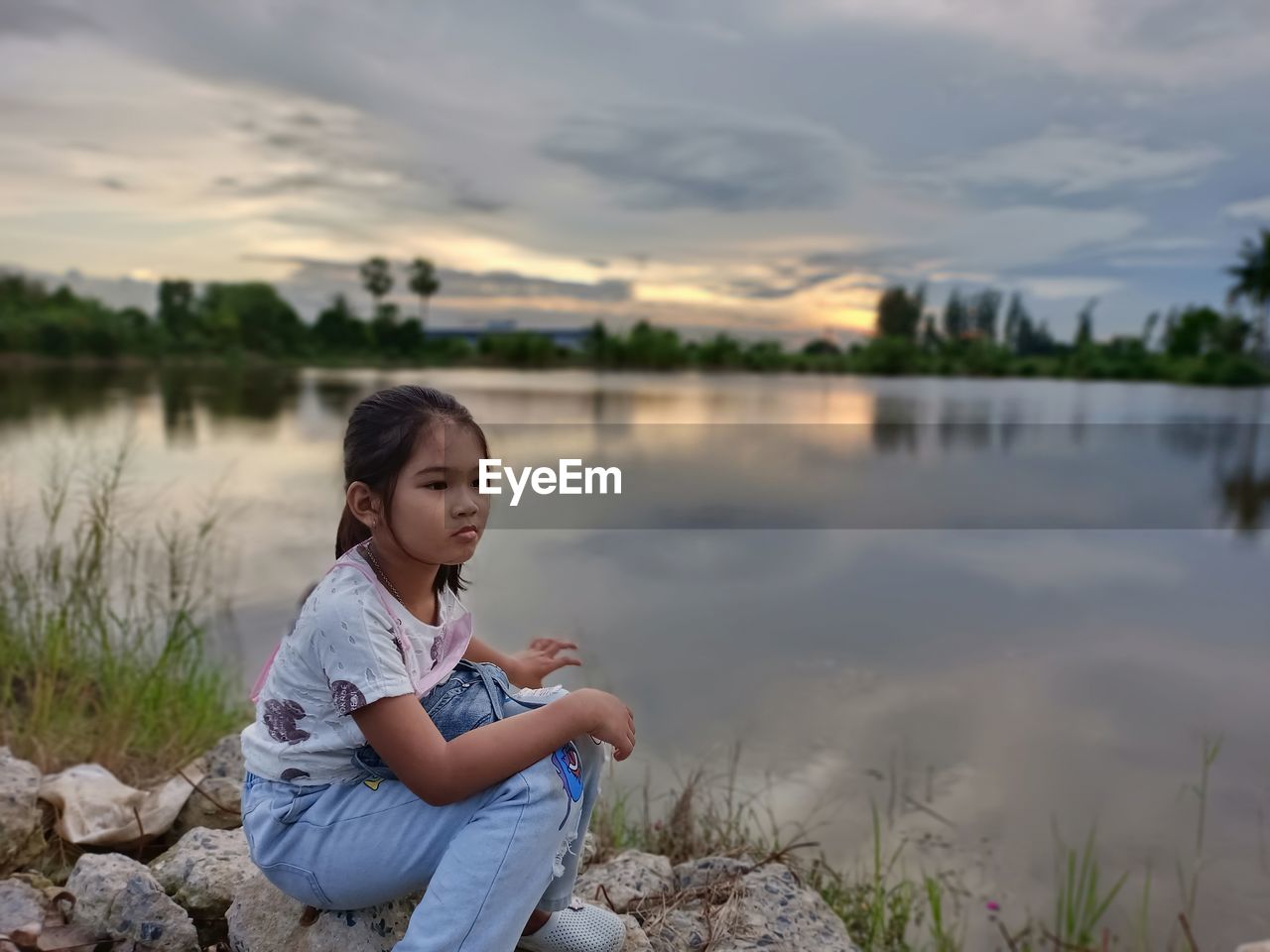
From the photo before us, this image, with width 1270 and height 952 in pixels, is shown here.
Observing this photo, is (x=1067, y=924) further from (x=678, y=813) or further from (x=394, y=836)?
(x=394, y=836)

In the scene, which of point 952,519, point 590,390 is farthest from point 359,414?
point 590,390

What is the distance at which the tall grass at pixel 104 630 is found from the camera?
377cm

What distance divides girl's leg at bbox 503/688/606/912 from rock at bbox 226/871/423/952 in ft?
0.87

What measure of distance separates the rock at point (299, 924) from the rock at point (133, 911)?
151mm

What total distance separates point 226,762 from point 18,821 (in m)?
0.54

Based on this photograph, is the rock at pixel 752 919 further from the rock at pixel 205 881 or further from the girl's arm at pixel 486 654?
the rock at pixel 205 881

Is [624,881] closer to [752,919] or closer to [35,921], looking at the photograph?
[752,919]

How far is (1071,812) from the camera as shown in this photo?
4.54m

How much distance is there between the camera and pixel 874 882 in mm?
3355

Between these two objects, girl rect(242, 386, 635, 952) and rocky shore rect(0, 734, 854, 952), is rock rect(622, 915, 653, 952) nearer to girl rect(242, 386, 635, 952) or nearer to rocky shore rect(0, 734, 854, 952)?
rocky shore rect(0, 734, 854, 952)

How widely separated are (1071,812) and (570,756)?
372cm

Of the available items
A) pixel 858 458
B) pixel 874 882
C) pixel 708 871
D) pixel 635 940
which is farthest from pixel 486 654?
pixel 858 458

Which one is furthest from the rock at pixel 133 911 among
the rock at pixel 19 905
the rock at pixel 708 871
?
the rock at pixel 708 871

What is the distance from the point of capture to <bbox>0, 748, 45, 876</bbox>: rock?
8.18 ft
